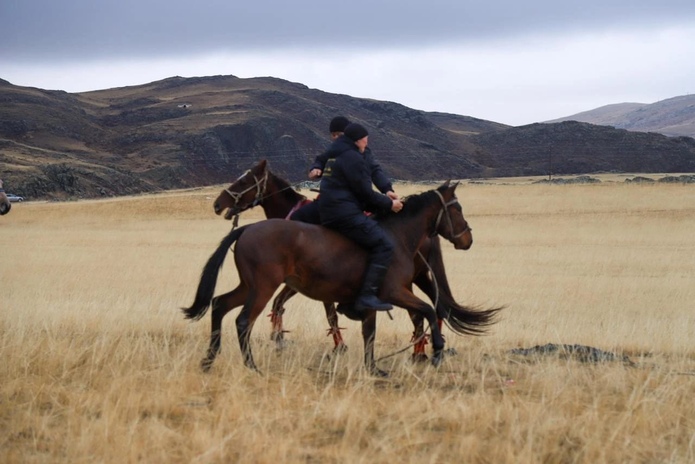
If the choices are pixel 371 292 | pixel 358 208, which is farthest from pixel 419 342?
pixel 358 208

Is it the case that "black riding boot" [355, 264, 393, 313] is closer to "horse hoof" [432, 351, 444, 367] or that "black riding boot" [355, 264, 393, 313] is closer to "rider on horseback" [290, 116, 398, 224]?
"horse hoof" [432, 351, 444, 367]

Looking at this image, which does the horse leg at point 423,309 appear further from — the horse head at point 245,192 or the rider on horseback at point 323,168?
the horse head at point 245,192

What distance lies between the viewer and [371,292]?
8195 mm

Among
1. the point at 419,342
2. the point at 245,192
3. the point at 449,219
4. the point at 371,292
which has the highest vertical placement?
the point at 245,192

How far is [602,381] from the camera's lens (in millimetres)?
7586

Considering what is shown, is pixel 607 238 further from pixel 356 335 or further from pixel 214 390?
pixel 214 390

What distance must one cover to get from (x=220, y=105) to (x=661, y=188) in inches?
3387

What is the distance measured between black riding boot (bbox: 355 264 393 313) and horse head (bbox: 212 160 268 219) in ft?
12.1

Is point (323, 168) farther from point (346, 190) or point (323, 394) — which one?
point (323, 394)

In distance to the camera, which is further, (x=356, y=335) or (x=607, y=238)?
(x=607, y=238)

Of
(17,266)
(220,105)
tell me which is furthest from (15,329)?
(220,105)

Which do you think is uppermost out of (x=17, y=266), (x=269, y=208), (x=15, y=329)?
(x=269, y=208)

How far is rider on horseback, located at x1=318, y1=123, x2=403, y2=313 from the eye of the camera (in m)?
8.22

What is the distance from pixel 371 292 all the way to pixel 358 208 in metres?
0.90
